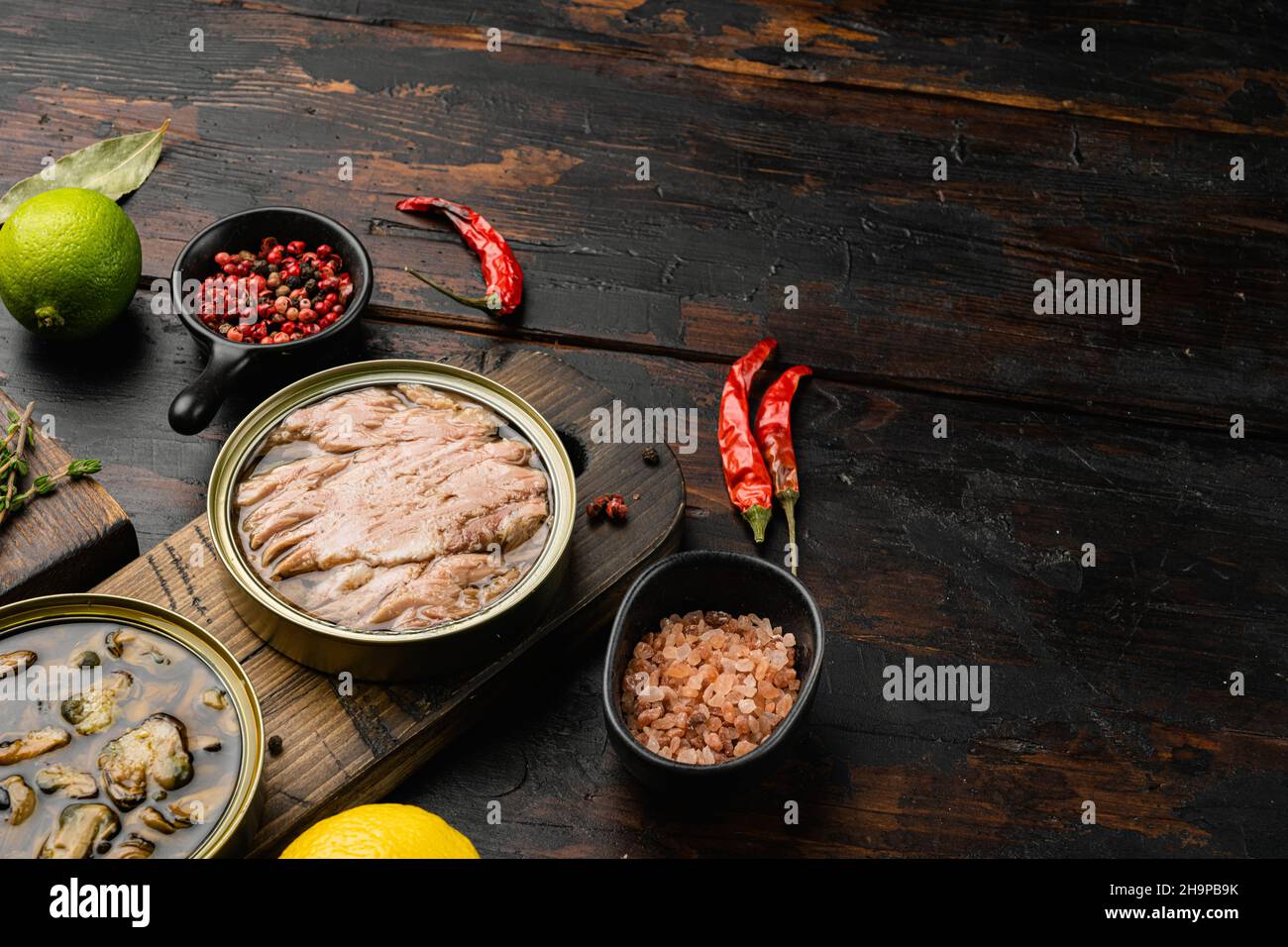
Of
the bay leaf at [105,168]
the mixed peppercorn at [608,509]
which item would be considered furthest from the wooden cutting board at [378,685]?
the bay leaf at [105,168]

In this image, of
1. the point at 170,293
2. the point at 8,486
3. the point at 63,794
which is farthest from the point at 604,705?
the point at 170,293

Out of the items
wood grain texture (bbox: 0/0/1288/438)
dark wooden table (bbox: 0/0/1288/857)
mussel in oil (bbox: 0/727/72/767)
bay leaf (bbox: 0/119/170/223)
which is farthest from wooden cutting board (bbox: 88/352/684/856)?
bay leaf (bbox: 0/119/170/223)

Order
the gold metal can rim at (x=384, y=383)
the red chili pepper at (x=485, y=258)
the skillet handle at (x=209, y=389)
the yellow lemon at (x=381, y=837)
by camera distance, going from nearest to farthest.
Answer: the yellow lemon at (x=381, y=837) → the gold metal can rim at (x=384, y=383) → the skillet handle at (x=209, y=389) → the red chili pepper at (x=485, y=258)

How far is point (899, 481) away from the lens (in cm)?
342

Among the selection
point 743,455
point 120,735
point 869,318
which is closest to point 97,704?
point 120,735

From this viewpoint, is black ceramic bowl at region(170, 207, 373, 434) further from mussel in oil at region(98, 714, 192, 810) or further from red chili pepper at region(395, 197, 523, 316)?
mussel in oil at region(98, 714, 192, 810)

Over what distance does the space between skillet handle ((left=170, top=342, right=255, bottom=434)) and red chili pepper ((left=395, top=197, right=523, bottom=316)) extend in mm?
649

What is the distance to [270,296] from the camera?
3.36 metres

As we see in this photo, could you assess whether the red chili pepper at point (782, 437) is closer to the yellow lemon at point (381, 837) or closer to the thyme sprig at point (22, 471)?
the yellow lemon at point (381, 837)

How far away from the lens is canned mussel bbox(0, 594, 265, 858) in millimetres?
2375

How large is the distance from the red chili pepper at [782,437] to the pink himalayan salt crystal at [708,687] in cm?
→ 46

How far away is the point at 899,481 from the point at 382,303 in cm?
153

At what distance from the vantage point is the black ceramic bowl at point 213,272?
121 inches
